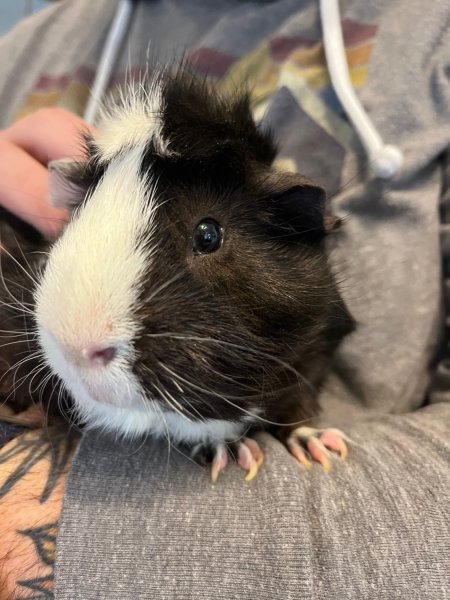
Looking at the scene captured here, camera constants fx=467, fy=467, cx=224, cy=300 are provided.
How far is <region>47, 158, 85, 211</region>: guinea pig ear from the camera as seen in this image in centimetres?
87

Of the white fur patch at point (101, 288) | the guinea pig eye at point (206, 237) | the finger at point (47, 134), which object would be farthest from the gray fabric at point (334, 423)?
the finger at point (47, 134)

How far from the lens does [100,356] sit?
0.64 m

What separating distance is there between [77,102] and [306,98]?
0.74 m

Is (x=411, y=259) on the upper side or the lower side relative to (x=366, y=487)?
upper

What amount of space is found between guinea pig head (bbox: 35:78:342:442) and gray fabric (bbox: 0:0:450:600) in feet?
0.46

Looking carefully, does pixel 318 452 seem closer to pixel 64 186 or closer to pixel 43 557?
pixel 43 557

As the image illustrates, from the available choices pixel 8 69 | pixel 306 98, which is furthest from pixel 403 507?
pixel 8 69

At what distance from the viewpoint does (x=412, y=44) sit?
1.20 metres

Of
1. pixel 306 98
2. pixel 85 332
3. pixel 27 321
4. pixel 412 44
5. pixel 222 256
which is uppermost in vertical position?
pixel 412 44

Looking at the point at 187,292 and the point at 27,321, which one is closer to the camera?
the point at 187,292

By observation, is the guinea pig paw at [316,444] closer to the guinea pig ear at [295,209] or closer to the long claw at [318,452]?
the long claw at [318,452]

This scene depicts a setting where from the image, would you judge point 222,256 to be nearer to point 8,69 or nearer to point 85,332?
point 85,332

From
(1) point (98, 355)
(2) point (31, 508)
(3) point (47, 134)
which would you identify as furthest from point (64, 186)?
(2) point (31, 508)

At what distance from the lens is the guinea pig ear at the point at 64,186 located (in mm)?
870
